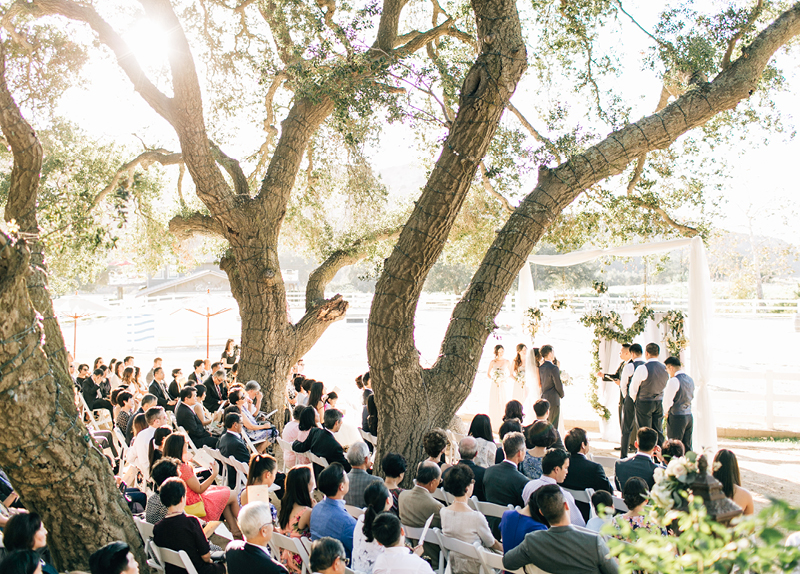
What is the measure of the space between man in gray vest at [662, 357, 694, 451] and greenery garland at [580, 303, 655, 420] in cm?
110

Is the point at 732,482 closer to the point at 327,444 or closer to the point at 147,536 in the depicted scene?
the point at 327,444

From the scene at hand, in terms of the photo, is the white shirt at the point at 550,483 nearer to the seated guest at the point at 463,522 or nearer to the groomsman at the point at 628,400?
the seated guest at the point at 463,522

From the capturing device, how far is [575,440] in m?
5.18

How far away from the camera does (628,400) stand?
874 centimetres

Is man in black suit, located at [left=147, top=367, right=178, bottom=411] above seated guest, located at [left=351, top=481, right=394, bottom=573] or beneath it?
above

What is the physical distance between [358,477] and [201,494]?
1.44 m

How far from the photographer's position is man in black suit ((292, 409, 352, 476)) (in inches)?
244

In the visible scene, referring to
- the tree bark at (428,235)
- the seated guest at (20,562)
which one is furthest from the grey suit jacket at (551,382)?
the seated guest at (20,562)

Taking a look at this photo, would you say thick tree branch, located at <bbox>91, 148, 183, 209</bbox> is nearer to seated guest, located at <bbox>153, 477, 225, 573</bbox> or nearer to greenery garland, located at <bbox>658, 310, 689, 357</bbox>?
seated guest, located at <bbox>153, 477, 225, 573</bbox>

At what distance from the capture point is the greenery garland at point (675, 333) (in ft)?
29.7

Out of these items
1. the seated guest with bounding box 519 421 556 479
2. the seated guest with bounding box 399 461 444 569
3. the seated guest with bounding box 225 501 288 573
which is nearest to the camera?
the seated guest with bounding box 225 501 288 573

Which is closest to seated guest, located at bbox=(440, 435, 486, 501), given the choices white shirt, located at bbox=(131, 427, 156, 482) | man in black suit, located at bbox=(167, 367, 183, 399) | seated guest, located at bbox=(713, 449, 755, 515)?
seated guest, located at bbox=(713, 449, 755, 515)

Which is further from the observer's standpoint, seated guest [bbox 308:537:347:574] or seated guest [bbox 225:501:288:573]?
seated guest [bbox 225:501:288:573]

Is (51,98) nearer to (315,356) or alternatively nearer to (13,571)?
(13,571)
